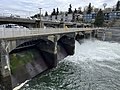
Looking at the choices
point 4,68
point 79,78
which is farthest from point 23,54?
point 79,78

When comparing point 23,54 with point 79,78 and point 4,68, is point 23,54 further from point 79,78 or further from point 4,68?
point 79,78

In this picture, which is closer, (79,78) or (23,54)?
(79,78)

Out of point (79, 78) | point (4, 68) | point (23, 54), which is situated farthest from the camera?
point (23, 54)

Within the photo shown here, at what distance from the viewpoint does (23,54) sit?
25484 mm

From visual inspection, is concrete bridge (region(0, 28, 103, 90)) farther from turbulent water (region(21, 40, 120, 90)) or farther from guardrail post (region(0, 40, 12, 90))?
turbulent water (region(21, 40, 120, 90))

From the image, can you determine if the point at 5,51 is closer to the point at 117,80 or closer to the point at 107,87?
the point at 107,87

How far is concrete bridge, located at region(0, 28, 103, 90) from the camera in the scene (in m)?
16.8

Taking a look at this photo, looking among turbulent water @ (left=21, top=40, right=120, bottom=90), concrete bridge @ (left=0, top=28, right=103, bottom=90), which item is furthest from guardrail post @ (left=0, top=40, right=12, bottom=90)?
turbulent water @ (left=21, top=40, right=120, bottom=90)

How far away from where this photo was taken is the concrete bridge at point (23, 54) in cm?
1677

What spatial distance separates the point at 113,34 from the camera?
237ft

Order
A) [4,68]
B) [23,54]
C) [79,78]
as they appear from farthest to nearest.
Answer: [23,54]
[79,78]
[4,68]

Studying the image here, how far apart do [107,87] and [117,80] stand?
3105mm

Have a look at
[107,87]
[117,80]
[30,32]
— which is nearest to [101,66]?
[117,80]

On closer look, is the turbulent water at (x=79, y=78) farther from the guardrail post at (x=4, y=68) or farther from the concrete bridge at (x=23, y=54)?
the guardrail post at (x=4, y=68)
